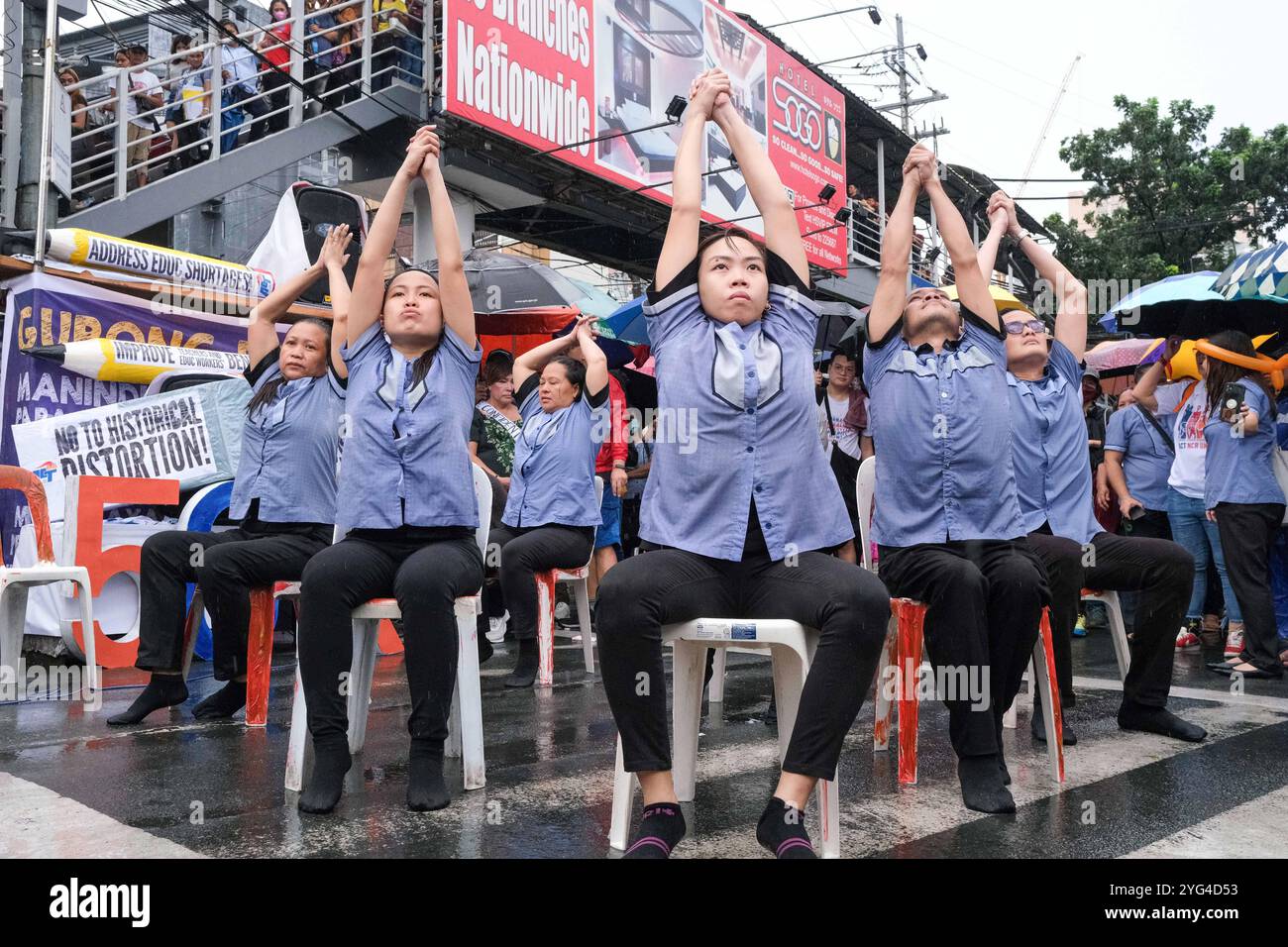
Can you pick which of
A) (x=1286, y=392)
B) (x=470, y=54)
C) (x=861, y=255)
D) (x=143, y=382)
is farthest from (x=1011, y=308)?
(x=861, y=255)

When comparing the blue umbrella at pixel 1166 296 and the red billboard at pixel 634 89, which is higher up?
the red billboard at pixel 634 89

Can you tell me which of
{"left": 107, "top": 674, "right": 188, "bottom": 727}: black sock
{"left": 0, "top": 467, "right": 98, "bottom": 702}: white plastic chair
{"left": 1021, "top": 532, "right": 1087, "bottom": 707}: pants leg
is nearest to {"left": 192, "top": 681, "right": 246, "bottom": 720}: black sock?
{"left": 107, "top": 674, "right": 188, "bottom": 727}: black sock

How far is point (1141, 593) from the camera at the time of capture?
469cm

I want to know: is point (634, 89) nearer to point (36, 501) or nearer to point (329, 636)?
point (36, 501)

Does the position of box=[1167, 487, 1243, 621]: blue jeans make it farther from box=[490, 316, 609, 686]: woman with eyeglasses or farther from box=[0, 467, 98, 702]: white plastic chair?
box=[0, 467, 98, 702]: white plastic chair

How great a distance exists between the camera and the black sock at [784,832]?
268 centimetres

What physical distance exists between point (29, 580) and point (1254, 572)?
6.48 metres

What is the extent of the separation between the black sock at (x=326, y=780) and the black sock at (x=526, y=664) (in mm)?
2615

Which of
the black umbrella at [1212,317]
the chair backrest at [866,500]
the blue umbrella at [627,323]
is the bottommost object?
the chair backrest at [866,500]

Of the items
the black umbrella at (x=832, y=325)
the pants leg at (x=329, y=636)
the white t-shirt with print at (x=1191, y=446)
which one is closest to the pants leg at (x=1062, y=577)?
the pants leg at (x=329, y=636)

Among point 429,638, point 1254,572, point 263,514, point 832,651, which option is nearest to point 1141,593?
point 1254,572

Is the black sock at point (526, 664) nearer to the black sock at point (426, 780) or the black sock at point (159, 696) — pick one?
the black sock at point (159, 696)

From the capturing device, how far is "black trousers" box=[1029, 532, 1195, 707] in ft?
14.6
